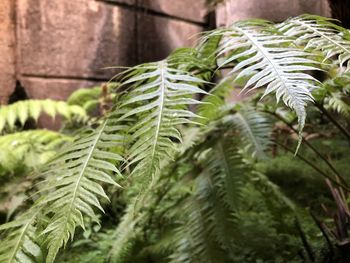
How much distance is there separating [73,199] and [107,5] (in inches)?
111

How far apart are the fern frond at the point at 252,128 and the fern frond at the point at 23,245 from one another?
2.27 feet

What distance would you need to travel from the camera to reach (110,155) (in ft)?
2.32

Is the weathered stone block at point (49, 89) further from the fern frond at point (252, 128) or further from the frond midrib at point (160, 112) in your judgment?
the frond midrib at point (160, 112)

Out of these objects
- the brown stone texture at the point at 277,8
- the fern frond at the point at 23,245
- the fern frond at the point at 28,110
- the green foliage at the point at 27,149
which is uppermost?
the brown stone texture at the point at 277,8

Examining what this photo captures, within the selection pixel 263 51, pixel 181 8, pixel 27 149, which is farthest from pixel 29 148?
pixel 181 8

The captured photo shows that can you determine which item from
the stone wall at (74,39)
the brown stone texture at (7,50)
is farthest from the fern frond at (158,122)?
the brown stone texture at (7,50)

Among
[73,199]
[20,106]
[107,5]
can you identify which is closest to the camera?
[73,199]

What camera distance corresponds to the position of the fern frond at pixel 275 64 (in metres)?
0.59

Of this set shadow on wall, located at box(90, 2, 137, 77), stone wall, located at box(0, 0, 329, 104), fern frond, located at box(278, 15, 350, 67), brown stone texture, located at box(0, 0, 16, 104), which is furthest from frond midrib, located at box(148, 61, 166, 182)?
shadow on wall, located at box(90, 2, 137, 77)

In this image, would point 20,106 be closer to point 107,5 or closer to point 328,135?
point 107,5

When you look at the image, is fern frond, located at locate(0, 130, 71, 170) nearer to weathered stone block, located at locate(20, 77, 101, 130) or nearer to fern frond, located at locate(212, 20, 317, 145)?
weathered stone block, located at locate(20, 77, 101, 130)

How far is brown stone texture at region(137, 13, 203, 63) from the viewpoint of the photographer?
3529 millimetres

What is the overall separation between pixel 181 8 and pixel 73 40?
4.19ft

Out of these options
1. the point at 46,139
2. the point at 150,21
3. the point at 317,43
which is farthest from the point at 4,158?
the point at 150,21
